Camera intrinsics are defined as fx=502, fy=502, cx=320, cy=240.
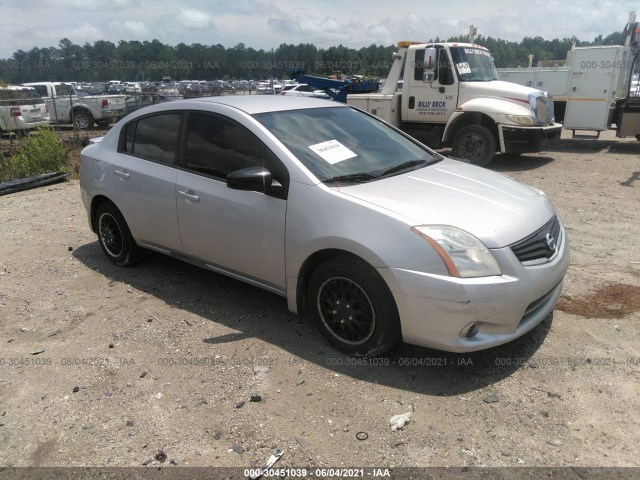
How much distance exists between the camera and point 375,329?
10.4 feet

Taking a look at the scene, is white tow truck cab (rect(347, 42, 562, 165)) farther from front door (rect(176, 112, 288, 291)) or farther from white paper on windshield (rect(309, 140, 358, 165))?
front door (rect(176, 112, 288, 291))

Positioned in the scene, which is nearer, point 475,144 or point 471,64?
point 475,144

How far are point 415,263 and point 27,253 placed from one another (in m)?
4.85

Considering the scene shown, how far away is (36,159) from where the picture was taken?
10062mm

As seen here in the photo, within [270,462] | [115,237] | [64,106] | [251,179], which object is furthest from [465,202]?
[64,106]

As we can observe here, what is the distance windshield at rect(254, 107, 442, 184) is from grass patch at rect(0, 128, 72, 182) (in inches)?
311

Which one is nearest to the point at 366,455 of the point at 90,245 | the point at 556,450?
the point at 556,450

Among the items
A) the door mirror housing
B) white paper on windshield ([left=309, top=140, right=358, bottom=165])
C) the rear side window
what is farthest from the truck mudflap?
the door mirror housing

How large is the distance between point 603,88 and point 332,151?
40.4 ft

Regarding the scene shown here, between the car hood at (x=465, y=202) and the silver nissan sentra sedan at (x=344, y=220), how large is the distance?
1 centimetres

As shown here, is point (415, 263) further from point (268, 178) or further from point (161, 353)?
point (161, 353)

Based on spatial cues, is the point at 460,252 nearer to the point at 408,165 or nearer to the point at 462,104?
the point at 408,165

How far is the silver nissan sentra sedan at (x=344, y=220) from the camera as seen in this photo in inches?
116

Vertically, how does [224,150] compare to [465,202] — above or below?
above
